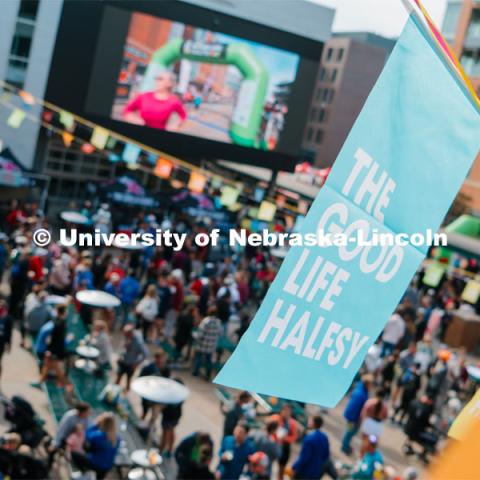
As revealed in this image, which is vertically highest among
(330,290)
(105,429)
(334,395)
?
(330,290)

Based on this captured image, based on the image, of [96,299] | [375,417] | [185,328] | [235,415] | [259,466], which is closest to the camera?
[259,466]

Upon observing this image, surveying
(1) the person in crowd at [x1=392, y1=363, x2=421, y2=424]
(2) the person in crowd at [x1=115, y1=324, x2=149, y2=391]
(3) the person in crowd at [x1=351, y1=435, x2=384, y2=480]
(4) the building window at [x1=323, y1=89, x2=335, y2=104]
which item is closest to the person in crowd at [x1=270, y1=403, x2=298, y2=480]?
(3) the person in crowd at [x1=351, y1=435, x2=384, y2=480]

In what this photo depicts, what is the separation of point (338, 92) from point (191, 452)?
62538 mm

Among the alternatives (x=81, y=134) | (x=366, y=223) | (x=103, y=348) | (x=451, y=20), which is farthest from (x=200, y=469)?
(x=451, y=20)

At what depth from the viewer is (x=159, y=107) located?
98.4ft

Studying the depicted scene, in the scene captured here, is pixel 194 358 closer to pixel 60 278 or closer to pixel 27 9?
pixel 60 278

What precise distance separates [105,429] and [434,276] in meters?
9.97

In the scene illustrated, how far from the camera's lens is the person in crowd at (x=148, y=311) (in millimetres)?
13469

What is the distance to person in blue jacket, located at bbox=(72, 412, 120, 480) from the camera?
8203 mm

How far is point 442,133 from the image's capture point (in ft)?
10.1

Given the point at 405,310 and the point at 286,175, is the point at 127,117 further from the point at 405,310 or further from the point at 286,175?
the point at 405,310

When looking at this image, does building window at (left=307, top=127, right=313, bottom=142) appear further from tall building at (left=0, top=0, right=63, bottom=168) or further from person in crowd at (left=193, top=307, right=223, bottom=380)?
person in crowd at (left=193, top=307, right=223, bottom=380)

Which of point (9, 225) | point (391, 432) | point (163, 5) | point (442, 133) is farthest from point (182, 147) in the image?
point (442, 133)

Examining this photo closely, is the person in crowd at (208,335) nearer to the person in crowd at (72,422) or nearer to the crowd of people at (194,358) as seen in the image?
the crowd of people at (194,358)
